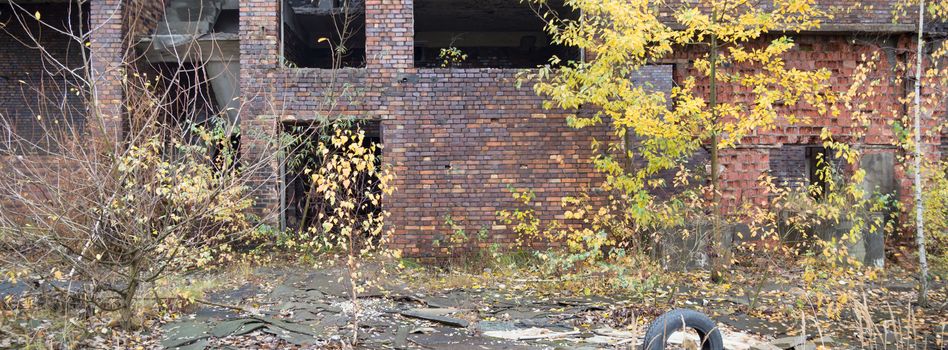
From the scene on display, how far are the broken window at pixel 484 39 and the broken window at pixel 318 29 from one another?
55.9 inches

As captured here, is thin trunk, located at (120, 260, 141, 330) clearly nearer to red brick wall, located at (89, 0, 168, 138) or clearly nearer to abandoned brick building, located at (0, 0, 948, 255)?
abandoned brick building, located at (0, 0, 948, 255)

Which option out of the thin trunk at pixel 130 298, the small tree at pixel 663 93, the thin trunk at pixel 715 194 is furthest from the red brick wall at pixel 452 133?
the thin trunk at pixel 130 298

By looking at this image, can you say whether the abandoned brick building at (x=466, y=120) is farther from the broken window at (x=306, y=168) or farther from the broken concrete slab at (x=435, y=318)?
the broken concrete slab at (x=435, y=318)

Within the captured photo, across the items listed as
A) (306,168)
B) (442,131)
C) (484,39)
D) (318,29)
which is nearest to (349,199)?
(442,131)

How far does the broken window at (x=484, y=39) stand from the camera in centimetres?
1270

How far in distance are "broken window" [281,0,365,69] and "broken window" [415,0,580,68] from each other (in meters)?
1.42

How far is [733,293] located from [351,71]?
6.24m

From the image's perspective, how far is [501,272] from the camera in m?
8.35

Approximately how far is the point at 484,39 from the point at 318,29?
12.5ft

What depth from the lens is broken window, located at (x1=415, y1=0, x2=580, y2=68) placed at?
1270 centimetres

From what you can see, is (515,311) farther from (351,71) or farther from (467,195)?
(351,71)

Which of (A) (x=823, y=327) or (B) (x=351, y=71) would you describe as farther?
(B) (x=351, y=71)

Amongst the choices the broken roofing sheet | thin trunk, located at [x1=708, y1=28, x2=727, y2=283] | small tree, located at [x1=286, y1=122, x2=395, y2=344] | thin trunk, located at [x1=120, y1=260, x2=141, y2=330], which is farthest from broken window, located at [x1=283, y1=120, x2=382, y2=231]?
thin trunk, located at [x1=708, y1=28, x2=727, y2=283]

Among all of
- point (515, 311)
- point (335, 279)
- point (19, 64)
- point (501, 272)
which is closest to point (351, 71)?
point (335, 279)
